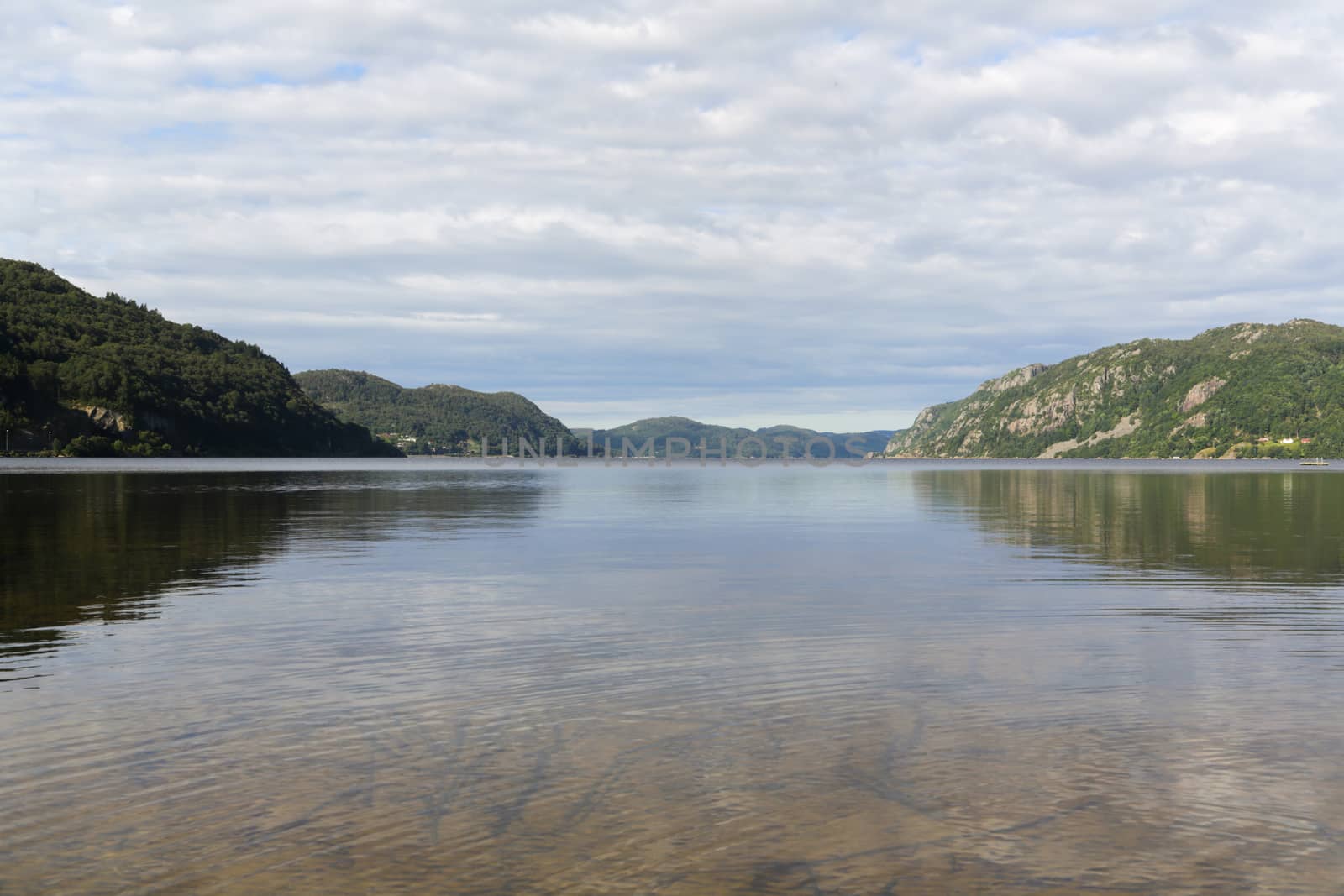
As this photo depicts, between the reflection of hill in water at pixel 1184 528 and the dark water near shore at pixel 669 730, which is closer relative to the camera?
the dark water near shore at pixel 669 730

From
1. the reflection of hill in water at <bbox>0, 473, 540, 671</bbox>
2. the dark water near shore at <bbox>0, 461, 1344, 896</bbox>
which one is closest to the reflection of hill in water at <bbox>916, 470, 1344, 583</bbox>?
the dark water near shore at <bbox>0, 461, 1344, 896</bbox>

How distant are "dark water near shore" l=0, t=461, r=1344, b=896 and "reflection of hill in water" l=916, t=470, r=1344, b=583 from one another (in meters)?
2.44

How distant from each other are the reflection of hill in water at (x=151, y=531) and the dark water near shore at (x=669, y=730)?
0.37 m

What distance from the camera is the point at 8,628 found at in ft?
65.6

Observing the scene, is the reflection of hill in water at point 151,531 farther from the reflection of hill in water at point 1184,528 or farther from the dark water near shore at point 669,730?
the reflection of hill in water at point 1184,528

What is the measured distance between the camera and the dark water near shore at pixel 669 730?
8773 mm

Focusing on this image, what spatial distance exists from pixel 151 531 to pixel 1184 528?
1934 inches

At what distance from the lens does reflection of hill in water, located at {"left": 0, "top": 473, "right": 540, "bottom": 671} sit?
23734 mm

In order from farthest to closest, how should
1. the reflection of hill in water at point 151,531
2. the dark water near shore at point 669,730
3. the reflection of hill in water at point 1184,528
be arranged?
the reflection of hill in water at point 1184,528, the reflection of hill in water at point 151,531, the dark water near shore at point 669,730

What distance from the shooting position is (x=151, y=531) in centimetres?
4512

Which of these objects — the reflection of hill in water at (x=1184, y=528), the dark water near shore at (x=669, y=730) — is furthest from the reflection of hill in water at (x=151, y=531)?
the reflection of hill in water at (x=1184, y=528)

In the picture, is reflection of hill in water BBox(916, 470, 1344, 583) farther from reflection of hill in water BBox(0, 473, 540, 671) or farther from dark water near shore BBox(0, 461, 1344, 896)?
reflection of hill in water BBox(0, 473, 540, 671)

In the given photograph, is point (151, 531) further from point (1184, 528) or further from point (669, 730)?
point (1184, 528)

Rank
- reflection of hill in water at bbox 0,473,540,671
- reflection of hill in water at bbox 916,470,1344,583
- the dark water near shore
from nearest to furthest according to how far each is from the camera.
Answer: the dark water near shore → reflection of hill in water at bbox 0,473,540,671 → reflection of hill in water at bbox 916,470,1344,583
